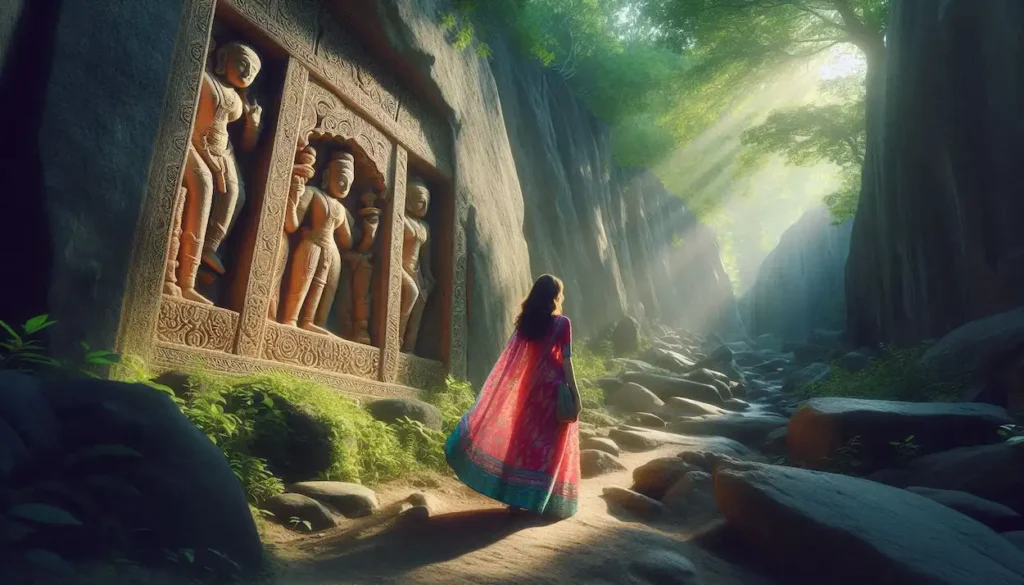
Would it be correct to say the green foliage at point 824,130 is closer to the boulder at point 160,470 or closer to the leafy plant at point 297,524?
the leafy plant at point 297,524

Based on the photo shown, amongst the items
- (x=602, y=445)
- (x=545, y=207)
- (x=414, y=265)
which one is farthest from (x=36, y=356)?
(x=545, y=207)

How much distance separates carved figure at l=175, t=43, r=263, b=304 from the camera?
4469 millimetres

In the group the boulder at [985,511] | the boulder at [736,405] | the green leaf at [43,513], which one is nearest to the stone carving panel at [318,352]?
the green leaf at [43,513]

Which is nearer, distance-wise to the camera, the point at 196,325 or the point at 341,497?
the point at 341,497

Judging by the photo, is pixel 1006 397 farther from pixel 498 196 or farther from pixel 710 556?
pixel 498 196

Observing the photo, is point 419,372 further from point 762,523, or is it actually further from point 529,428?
point 762,523

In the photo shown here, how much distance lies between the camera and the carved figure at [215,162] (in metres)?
4.47

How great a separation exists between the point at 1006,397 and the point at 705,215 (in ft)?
73.9

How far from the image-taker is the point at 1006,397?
582 centimetres

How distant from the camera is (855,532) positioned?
3.16m

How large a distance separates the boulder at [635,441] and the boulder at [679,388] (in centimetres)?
321

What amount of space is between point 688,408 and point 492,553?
6785 millimetres

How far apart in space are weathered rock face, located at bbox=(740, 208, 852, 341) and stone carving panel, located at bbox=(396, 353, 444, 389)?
2284 cm

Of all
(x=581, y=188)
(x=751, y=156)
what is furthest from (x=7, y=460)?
(x=751, y=156)
